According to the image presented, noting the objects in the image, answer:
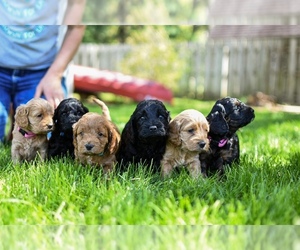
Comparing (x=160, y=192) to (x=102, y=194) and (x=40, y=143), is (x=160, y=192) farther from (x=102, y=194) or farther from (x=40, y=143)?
(x=40, y=143)

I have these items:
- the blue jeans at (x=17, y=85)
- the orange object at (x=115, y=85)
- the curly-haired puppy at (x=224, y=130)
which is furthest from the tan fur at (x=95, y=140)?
the orange object at (x=115, y=85)

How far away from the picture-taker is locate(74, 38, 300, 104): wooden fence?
42.7 feet

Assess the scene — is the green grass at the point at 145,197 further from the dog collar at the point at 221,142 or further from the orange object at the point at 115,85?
the orange object at the point at 115,85

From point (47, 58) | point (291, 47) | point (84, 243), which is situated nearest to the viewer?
point (84, 243)

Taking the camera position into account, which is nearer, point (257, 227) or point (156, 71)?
point (257, 227)

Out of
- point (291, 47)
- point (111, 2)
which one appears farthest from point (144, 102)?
point (291, 47)

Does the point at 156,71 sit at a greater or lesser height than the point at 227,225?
greater

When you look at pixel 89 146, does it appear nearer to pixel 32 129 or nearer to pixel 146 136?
pixel 146 136

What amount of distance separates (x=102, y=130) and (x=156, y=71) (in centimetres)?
1207

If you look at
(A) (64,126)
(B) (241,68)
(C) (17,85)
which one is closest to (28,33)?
(C) (17,85)

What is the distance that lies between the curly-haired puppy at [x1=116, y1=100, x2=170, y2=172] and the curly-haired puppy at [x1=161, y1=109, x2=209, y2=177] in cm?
5

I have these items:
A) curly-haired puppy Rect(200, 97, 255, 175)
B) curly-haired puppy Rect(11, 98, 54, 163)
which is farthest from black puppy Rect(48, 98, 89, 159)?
curly-haired puppy Rect(200, 97, 255, 175)

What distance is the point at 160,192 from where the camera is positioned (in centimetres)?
301

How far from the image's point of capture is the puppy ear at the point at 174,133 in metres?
3.37
